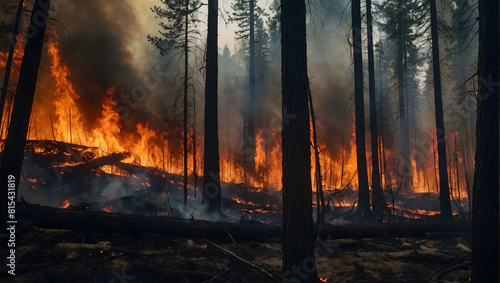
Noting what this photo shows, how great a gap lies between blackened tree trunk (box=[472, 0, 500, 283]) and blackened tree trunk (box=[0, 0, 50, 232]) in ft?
25.1

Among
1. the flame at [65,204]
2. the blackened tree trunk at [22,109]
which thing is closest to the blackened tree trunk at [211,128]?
the blackened tree trunk at [22,109]

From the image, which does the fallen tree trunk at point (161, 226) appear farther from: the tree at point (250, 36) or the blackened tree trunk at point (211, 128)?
the tree at point (250, 36)

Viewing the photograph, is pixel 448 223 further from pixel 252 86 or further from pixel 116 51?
pixel 116 51

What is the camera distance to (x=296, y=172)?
3.69m

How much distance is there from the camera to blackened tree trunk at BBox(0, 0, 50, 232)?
5207 millimetres

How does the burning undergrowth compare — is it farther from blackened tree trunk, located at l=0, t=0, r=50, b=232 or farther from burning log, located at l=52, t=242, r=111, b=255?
burning log, located at l=52, t=242, r=111, b=255

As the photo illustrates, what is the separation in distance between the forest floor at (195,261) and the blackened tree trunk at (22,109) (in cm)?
120

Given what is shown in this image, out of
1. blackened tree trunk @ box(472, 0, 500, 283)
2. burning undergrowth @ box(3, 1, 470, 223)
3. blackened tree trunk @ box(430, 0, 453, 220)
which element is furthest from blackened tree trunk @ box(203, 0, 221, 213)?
blackened tree trunk @ box(430, 0, 453, 220)

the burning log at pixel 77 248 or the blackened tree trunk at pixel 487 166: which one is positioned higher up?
the blackened tree trunk at pixel 487 166

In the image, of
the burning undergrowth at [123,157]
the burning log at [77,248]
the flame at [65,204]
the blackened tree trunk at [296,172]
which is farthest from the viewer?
the burning undergrowth at [123,157]

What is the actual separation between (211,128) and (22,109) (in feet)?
17.5

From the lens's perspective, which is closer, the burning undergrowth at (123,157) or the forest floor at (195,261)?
the forest floor at (195,261)

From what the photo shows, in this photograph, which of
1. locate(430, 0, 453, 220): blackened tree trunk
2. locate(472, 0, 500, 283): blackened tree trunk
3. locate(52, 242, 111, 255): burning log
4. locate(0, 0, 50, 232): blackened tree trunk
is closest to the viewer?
locate(472, 0, 500, 283): blackened tree trunk

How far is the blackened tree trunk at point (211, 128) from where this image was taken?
30.3ft
